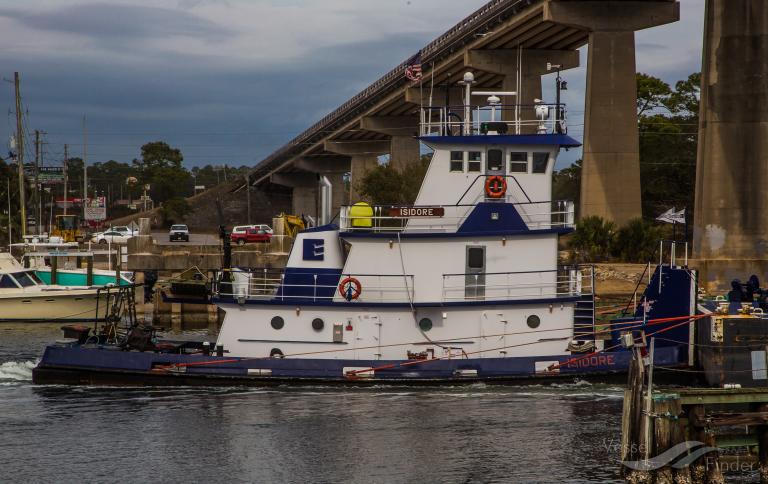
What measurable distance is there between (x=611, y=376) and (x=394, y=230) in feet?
21.9

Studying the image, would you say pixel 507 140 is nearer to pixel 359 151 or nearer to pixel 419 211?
pixel 419 211

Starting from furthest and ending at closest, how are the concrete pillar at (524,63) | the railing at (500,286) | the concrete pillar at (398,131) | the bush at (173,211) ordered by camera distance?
the bush at (173,211) → the concrete pillar at (398,131) → the concrete pillar at (524,63) → the railing at (500,286)

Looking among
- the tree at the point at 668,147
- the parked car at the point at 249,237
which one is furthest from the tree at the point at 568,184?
the parked car at the point at 249,237

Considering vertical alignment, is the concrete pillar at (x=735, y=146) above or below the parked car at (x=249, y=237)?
Result: above

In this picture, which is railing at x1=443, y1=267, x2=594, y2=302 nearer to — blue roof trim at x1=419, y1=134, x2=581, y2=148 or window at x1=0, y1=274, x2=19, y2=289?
blue roof trim at x1=419, y1=134, x2=581, y2=148

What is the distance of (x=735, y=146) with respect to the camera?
157ft

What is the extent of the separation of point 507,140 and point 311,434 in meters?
9.49

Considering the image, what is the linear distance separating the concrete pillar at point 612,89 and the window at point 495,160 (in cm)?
2726

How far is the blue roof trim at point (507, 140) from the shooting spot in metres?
27.8

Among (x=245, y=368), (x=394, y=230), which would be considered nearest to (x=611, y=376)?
(x=394, y=230)

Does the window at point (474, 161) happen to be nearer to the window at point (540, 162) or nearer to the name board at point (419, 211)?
the window at point (540, 162)

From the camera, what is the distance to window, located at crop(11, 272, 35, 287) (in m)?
47.5

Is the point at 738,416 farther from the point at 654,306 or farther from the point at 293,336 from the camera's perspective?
the point at 293,336

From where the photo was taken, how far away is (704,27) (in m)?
49.6
